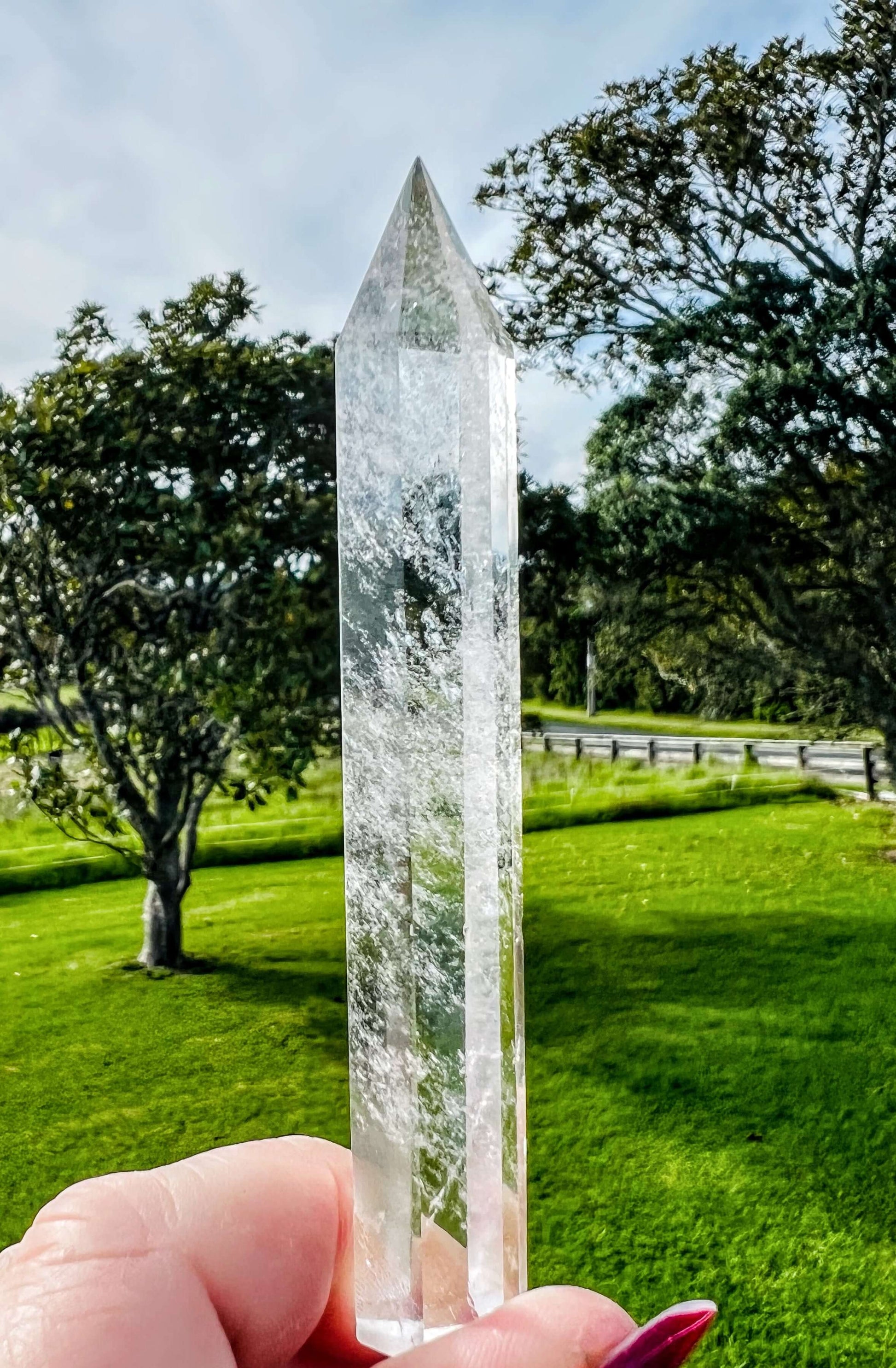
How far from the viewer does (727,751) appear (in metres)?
2.59

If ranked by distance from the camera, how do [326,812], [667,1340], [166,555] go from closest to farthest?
[667,1340], [166,555], [326,812]

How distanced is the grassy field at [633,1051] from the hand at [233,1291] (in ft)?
4.76

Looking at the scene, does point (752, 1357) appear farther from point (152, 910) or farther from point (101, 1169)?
point (152, 910)

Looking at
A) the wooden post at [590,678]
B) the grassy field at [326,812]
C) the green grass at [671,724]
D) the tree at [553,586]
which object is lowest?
the grassy field at [326,812]

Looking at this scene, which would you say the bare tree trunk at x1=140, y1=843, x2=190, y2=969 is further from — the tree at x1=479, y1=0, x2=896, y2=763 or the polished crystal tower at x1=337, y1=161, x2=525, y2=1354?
the polished crystal tower at x1=337, y1=161, x2=525, y2=1354

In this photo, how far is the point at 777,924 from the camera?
2.55 meters

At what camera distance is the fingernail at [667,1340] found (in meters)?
0.46

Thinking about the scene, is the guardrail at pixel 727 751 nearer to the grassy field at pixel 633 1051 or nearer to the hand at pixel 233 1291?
the grassy field at pixel 633 1051

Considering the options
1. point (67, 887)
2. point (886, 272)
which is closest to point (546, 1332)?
point (886, 272)

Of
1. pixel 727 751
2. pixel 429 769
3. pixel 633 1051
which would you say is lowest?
pixel 633 1051

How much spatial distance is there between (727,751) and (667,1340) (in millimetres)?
2202

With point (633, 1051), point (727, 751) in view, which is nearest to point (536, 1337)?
point (633, 1051)

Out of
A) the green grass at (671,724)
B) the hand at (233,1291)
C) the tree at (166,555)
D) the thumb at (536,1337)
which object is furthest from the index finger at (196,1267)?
the green grass at (671,724)

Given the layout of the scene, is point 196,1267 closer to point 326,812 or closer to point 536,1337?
point 536,1337
